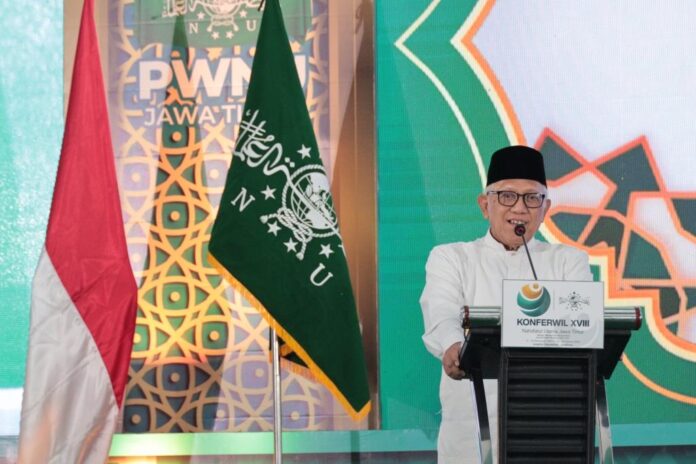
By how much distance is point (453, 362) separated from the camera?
2762 millimetres

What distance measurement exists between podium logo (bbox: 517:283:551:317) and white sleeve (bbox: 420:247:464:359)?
52 centimetres

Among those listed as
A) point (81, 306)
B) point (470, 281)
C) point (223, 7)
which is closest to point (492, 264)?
point (470, 281)

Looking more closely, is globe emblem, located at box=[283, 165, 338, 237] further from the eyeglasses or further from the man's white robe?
the eyeglasses

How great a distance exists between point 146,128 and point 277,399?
4.12 feet

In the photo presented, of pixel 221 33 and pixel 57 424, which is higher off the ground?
pixel 221 33

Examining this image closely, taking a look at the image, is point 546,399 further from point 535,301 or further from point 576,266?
point 576,266

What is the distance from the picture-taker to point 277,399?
360 cm

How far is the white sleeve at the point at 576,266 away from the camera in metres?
3.34

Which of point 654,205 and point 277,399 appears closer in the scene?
point 277,399

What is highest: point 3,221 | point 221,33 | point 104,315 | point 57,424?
point 221,33

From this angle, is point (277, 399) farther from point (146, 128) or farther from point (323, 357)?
point (146, 128)

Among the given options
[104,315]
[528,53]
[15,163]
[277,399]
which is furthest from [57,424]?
[528,53]

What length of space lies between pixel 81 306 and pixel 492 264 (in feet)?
4.58

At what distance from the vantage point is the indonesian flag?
3.62m
